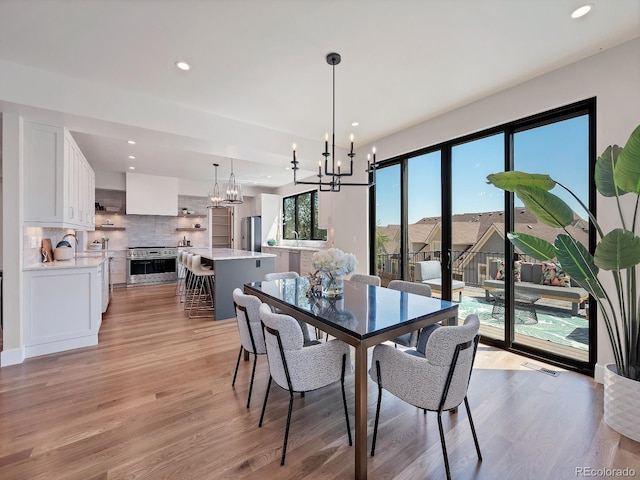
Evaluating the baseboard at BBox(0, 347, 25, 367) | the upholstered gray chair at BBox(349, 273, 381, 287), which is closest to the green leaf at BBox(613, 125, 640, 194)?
the upholstered gray chair at BBox(349, 273, 381, 287)

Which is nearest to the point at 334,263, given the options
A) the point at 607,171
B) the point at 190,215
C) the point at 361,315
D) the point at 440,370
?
the point at 361,315

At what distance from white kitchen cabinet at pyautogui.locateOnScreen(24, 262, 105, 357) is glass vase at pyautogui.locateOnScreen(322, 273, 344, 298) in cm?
281

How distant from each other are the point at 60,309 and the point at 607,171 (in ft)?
16.9

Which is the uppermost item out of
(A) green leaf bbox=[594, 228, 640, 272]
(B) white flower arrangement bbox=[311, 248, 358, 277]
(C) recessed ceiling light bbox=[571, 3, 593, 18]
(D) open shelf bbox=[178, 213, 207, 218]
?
(C) recessed ceiling light bbox=[571, 3, 593, 18]

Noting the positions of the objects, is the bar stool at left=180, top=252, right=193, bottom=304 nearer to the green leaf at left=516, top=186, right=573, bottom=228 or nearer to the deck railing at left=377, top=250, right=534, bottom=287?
the deck railing at left=377, top=250, right=534, bottom=287

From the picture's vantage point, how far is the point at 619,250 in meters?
1.73

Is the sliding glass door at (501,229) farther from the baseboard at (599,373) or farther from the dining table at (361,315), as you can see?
the dining table at (361,315)

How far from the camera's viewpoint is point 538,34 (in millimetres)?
2273

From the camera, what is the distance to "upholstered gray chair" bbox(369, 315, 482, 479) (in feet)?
4.86

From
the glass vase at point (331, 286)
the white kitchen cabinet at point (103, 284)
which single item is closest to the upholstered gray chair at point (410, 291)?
the glass vase at point (331, 286)

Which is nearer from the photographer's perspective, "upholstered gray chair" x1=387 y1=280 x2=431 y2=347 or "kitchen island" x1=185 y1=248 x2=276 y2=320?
"upholstered gray chair" x1=387 y1=280 x2=431 y2=347

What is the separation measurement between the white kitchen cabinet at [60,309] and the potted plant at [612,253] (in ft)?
14.1

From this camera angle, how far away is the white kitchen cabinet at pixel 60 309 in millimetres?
3035

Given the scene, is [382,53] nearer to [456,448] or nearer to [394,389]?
[394,389]
